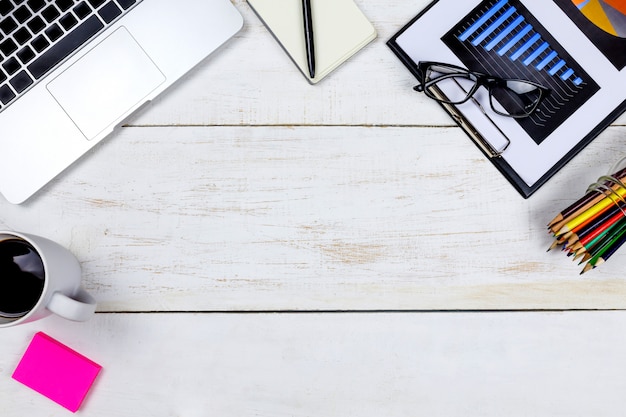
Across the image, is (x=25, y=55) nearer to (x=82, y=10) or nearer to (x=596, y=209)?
(x=82, y=10)

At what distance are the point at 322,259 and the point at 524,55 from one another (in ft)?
1.09

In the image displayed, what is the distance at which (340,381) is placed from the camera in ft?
2.29

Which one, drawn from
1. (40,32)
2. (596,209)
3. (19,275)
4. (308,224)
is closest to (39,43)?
(40,32)

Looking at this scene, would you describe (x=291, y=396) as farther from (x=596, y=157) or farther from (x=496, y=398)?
(x=596, y=157)

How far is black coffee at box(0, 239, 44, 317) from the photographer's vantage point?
2.04 feet

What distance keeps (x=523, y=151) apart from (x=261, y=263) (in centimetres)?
33

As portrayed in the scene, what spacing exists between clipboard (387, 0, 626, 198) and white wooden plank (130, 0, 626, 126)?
0.08ft

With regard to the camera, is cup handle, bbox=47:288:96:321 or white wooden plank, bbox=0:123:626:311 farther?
white wooden plank, bbox=0:123:626:311

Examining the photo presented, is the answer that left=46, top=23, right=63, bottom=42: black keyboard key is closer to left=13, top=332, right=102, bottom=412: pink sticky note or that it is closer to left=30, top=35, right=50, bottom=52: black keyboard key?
left=30, top=35, right=50, bottom=52: black keyboard key

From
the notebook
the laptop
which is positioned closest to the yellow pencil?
the notebook

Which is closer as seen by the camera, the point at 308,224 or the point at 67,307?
the point at 67,307

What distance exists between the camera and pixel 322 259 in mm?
699

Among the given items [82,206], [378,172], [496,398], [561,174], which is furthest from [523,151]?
[82,206]

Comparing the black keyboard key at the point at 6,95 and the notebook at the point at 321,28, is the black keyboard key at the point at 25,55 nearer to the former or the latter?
the black keyboard key at the point at 6,95
